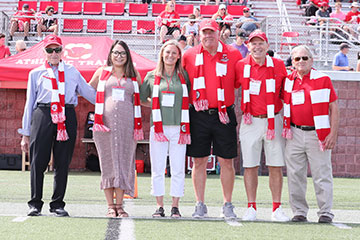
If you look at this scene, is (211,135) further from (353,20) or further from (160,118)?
(353,20)

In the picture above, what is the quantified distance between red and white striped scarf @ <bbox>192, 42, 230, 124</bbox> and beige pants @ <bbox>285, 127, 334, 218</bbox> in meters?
0.81

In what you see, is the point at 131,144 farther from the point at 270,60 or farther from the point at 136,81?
the point at 270,60

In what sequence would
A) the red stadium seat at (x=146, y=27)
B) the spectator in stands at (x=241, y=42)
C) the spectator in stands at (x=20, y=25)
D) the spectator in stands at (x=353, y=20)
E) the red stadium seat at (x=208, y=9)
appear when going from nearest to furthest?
the spectator in stands at (x=241, y=42), the spectator in stands at (x=20, y=25), the red stadium seat at (x=146, y=27), the spectator in stands at (x=353, y=20), the red stadium seat at (x=208, y=9)

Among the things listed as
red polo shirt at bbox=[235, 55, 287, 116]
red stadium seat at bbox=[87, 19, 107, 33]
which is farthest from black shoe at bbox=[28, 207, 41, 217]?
red stadium seat at bbox=[87, 19, 107, 33]

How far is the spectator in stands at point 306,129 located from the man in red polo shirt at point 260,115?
0.48 feet

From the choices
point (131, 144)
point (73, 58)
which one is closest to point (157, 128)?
point (131, 144)

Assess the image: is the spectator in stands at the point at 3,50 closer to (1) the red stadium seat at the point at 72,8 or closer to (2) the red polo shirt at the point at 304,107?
(1) the red stadium seat at the point at 72,8

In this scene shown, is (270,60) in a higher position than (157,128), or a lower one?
higher

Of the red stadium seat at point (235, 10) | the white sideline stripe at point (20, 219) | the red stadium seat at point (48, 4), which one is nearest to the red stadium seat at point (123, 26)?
the red stadium seat at point (48, 4)

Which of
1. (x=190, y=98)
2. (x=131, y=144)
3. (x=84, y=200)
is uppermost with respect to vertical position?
(x=190, y=98)

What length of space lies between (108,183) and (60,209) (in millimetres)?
618

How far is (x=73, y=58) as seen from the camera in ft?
49.6

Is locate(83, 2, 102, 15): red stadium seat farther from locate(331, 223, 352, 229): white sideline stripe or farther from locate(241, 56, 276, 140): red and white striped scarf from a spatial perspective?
locate(331, 223, 352, 229): white sideline stripe

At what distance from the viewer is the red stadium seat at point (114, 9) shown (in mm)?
22828
